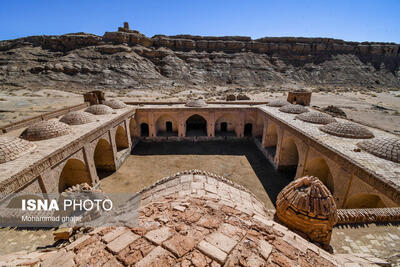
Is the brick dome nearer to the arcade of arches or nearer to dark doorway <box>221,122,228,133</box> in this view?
the arcade of arches

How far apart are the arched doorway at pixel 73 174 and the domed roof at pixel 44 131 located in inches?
67.2

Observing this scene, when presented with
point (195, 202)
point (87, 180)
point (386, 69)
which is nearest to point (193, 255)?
point (195, 202)

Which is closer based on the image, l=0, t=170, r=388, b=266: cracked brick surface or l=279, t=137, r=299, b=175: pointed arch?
l=0, t=170, r=388, b=266: cracked brick surface

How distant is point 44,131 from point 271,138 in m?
16.1

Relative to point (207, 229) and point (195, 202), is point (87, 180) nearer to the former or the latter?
point (195, 202)

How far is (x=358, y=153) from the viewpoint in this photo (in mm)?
8859

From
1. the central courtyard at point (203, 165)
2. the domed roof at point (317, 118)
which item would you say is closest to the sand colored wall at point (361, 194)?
the central courtyard at point (203, 165)

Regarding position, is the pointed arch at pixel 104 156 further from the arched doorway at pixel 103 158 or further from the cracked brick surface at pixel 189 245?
the cracked brick surface at pixel 189 245

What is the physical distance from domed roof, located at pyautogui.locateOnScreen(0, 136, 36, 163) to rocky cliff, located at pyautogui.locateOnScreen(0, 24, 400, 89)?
34751 millimetres

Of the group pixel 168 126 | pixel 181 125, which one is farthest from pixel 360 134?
pixel 168 126

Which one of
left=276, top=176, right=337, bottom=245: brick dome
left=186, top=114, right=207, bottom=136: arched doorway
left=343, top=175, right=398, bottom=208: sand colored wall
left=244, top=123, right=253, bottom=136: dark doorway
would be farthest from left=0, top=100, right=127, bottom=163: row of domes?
left=244, top=123, right=253, bottom=136: dark doorway

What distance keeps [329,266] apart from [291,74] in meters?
61.1

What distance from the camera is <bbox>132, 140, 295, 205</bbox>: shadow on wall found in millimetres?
13555

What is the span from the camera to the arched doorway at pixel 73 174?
36.8 ft
